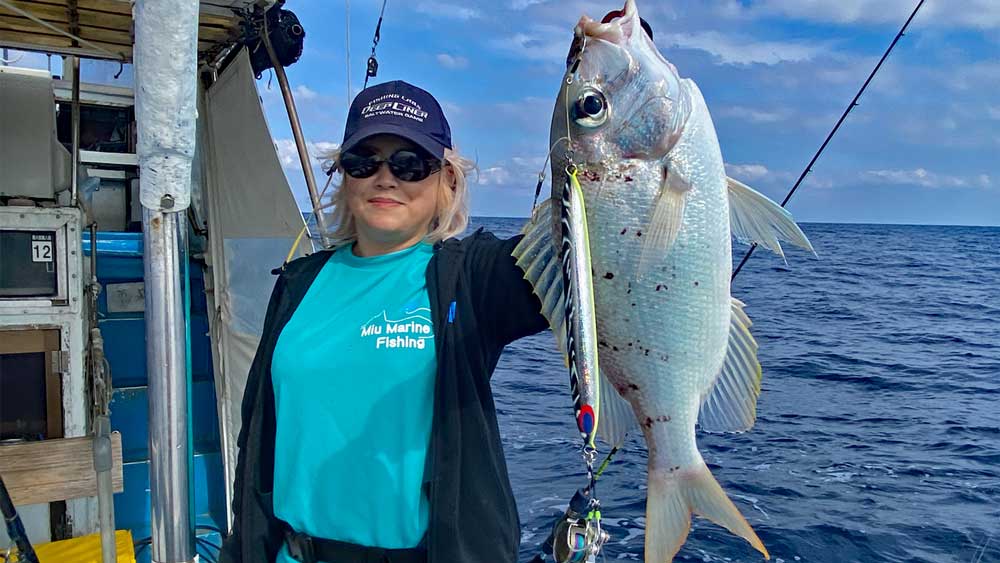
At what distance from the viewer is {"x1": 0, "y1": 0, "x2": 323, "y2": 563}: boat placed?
184 centimetres

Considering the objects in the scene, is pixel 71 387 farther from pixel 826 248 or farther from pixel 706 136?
pixel 826 248

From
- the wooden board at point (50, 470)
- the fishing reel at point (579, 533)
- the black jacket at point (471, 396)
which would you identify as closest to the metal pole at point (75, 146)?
the wooden board at point (50, 470)

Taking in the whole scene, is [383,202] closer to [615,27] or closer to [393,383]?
[393,383]

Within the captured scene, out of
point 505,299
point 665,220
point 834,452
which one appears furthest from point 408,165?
point 834,452

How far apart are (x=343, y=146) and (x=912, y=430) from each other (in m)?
8.88

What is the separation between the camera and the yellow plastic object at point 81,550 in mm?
3389

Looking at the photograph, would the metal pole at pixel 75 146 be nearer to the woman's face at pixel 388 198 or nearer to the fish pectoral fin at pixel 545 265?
the woman's face at pixel 388 198

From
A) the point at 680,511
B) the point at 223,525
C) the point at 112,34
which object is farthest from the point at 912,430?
the point at 112,34

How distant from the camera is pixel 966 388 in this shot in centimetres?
1066

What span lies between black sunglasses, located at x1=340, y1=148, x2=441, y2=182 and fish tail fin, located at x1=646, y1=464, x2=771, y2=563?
91 centimetres

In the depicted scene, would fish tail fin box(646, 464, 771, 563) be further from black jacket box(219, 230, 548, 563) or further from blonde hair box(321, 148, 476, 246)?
blonde hair box(321, 148, 476, 246)

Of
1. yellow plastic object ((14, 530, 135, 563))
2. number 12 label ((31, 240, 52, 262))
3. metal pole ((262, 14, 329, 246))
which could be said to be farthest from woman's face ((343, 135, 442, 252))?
number 12 label ((31, 240, 52, 262))

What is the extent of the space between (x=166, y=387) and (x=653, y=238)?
4.17 feet

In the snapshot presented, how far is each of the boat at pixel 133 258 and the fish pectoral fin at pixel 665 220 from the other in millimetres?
1162
